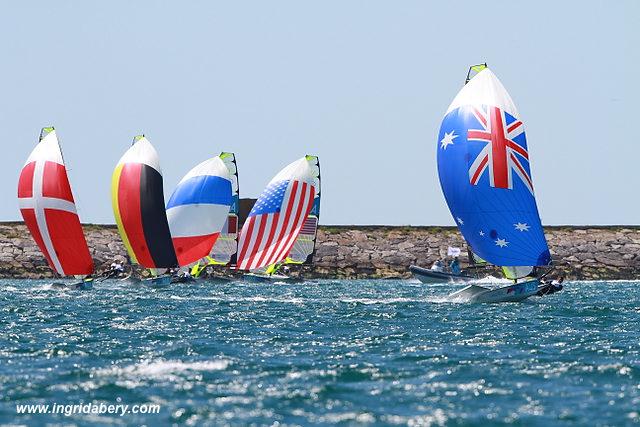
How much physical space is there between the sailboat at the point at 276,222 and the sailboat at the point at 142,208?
13303mm

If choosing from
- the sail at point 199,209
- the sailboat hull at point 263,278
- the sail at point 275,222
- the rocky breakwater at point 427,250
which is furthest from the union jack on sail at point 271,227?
the rocky breakwater at point 427,250

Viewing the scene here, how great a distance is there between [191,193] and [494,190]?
95.4ft

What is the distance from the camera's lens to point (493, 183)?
35.5 metres

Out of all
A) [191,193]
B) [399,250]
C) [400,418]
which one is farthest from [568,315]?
[399,250]

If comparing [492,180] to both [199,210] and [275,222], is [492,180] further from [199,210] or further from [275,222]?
[275,222]

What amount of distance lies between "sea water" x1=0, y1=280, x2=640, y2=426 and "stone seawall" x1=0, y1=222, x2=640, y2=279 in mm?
49638

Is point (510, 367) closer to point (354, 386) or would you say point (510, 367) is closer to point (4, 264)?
point (354, 386)

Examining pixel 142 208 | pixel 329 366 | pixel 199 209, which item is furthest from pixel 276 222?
pixel 329 366

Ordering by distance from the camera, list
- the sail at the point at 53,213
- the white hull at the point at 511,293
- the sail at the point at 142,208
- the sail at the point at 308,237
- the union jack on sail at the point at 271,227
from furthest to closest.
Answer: the sail at the point at 308,237 → the union jack on sail at the point at 271,227 → the sail at the point at 142,208 → the sail at the point at 53,213 → the white hull at the point at 511,293

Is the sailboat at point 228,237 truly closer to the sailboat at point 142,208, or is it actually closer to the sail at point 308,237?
the sail at point 308,237

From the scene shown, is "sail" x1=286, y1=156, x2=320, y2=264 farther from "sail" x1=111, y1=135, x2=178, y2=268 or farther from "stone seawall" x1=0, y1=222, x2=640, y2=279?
"sail" x1=111, y1=135, x2=178, y2=268

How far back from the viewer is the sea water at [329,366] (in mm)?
15391

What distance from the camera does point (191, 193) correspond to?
61.8 metres

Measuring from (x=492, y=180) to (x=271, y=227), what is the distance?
105 feet
